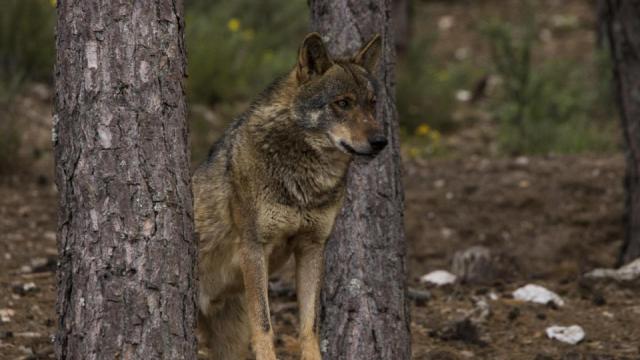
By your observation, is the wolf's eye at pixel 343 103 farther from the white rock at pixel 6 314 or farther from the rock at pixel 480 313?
the white rock at pixel 6 314

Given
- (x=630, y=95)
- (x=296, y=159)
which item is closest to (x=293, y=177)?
(x=296, y=159)

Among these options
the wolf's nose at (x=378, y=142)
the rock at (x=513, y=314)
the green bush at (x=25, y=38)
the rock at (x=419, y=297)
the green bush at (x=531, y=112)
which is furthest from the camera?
the green bush at (x=531, y=112)

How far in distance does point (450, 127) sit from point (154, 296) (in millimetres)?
11274

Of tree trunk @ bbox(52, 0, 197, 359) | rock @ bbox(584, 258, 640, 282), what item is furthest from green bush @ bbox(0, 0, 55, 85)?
tree trunk @ bbox(52, 0, 197, 359)

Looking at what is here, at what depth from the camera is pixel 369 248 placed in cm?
604

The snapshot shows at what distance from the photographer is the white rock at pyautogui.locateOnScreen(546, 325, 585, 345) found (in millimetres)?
7348

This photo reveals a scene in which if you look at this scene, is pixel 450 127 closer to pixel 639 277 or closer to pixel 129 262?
pixel 639 277

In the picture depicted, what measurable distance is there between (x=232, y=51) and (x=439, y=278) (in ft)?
20.6

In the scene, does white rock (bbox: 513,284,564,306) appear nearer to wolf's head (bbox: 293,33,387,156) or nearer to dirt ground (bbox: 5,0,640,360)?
dirt ground (bbox: 5,0,640,360)

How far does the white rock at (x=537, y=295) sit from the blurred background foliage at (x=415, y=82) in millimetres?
4651

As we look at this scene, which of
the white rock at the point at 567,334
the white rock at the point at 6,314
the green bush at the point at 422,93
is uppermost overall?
the green bush at the point at 422,93

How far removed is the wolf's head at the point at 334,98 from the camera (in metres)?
5.39

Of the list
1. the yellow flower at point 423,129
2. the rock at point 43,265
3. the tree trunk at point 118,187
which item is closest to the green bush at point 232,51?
the yellow flower at point 423,129

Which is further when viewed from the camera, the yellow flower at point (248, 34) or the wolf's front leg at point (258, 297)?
the yellow flower at point (248, 34)
